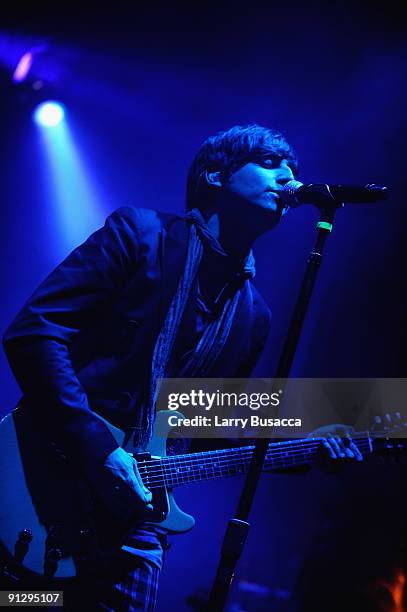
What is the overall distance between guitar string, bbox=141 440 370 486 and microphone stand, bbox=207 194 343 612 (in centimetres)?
43

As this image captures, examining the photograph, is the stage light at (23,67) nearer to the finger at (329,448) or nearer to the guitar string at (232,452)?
the guitar string at (232,452)

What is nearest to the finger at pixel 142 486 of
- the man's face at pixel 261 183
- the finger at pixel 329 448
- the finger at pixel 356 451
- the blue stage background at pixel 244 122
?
the finger at pixel 329 448

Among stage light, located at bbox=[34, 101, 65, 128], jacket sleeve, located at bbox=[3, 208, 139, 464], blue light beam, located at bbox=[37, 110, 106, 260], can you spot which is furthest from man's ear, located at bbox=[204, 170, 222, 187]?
stage light, located at bbox=[34, 101, 65, 128]

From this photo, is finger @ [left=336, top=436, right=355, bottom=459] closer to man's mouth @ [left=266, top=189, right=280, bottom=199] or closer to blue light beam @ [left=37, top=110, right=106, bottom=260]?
man's mouth @ [left=266, top=189, right=280, bottom=199]

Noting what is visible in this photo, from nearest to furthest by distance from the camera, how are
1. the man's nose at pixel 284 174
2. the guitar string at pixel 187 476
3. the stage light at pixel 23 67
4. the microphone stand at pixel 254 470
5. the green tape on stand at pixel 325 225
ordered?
1. the microphone stand at pixel 254 470
2. the green tape on stand at pixel 325 225
3. the guitar string at pixel 187 476
4. the man's nose at pixel 284 174
5. the stage light at pixel 23 67

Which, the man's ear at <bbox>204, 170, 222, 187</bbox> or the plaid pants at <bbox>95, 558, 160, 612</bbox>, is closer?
the plaid pants at <bbox>95, 558, 160, 612</bbox>

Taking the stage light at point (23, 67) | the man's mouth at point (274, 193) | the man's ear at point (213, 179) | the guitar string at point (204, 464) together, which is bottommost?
the guitar string at point (204, 464)

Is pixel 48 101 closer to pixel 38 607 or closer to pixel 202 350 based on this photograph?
pixel 202 350

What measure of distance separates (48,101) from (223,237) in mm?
2139

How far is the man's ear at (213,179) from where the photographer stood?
7.81 ft

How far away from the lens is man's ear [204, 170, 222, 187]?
2.38m

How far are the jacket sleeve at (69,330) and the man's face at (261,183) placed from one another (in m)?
0.49

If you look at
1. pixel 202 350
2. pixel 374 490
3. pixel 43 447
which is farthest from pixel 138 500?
pixel 374 490

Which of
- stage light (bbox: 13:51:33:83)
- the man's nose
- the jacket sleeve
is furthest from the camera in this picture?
stage light (bbox: 13:51:33:83)
